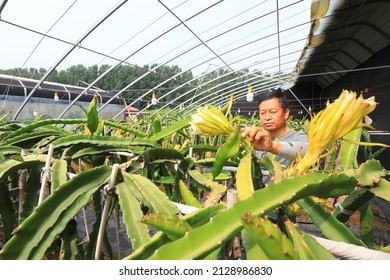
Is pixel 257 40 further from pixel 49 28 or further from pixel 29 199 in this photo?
pixel 29 199

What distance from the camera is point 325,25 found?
13.9 feet

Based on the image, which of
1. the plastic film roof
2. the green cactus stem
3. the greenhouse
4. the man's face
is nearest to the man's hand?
the greenhouse

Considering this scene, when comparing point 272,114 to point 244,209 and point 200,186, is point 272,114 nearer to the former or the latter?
point 200,186

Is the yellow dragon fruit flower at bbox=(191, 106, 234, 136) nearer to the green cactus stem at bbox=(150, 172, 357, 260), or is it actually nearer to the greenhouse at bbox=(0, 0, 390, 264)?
the greenhouse at bbox=(0, 0, 390, 264)

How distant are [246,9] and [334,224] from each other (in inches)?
141

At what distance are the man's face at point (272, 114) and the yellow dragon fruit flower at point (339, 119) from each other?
0.57m

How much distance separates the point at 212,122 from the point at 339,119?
0.15 m

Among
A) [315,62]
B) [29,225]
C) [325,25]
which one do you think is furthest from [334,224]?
[315,62]

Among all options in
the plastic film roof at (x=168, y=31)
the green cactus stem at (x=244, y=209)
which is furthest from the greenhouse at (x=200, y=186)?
the plastic film roof at (x=168, y=31)

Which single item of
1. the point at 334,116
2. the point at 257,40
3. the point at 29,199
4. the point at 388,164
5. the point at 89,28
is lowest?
the point at 388,164

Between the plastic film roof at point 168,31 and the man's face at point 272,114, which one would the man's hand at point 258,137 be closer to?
the man's face at point 272,114

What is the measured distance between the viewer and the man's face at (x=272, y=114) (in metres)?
0.92

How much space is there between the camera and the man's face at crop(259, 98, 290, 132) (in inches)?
36.3

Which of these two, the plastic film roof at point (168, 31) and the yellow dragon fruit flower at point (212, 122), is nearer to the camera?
the yellow dragon fruit flower at point (212, 122)
